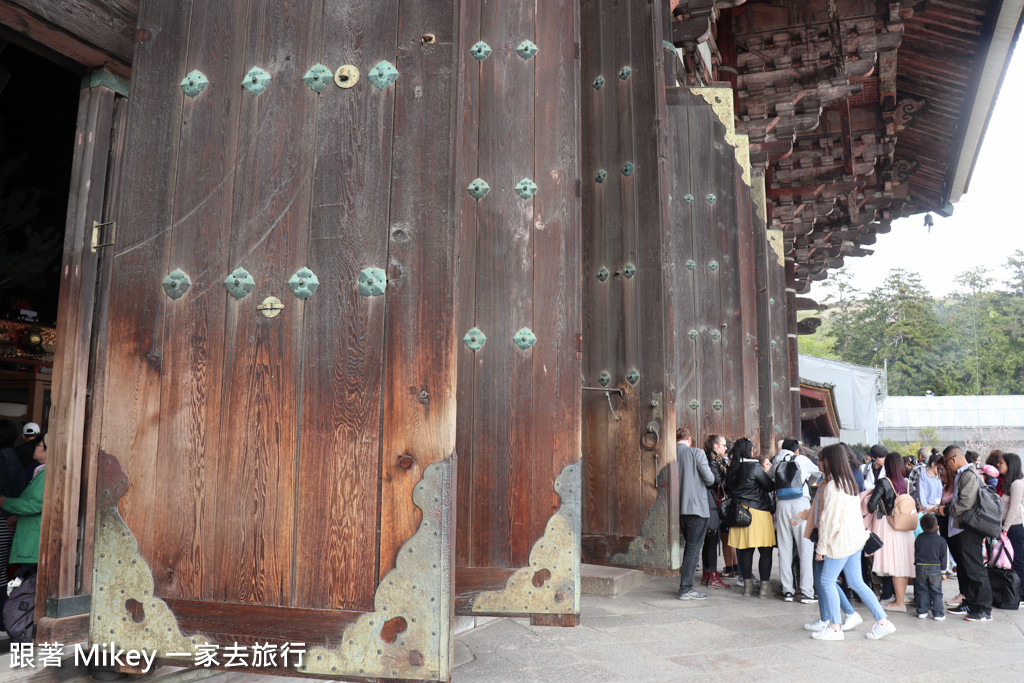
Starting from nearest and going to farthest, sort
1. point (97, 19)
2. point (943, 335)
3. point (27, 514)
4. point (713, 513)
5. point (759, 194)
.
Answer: point (97, 19) < point (27, 514) < point (713, 513) < point (759, 194) < point (943, 335)

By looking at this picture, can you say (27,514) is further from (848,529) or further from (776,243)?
(776,243)

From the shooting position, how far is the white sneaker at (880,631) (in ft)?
16.8

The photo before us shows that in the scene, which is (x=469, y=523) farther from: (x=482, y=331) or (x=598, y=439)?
(x=598, y=439)

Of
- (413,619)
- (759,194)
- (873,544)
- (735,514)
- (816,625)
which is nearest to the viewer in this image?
(413,619)

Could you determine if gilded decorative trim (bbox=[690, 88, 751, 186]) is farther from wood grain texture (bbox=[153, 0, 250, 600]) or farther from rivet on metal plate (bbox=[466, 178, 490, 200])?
wood grain texture (bbox=[153, 0, 250, 600])

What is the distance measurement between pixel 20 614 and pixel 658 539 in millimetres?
3430

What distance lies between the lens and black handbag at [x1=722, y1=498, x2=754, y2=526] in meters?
6.73

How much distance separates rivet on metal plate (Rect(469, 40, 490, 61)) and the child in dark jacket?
4.78 meters

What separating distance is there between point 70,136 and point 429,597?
254 inches

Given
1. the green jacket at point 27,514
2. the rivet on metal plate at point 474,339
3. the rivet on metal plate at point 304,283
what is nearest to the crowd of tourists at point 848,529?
the rivet on metal plate at point 474,339

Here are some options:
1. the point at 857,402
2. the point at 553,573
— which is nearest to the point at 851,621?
the point at 553,573

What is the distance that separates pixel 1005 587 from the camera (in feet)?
20.7

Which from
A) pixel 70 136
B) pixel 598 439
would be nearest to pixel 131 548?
pixel 598 439

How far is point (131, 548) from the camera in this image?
2.54 m
